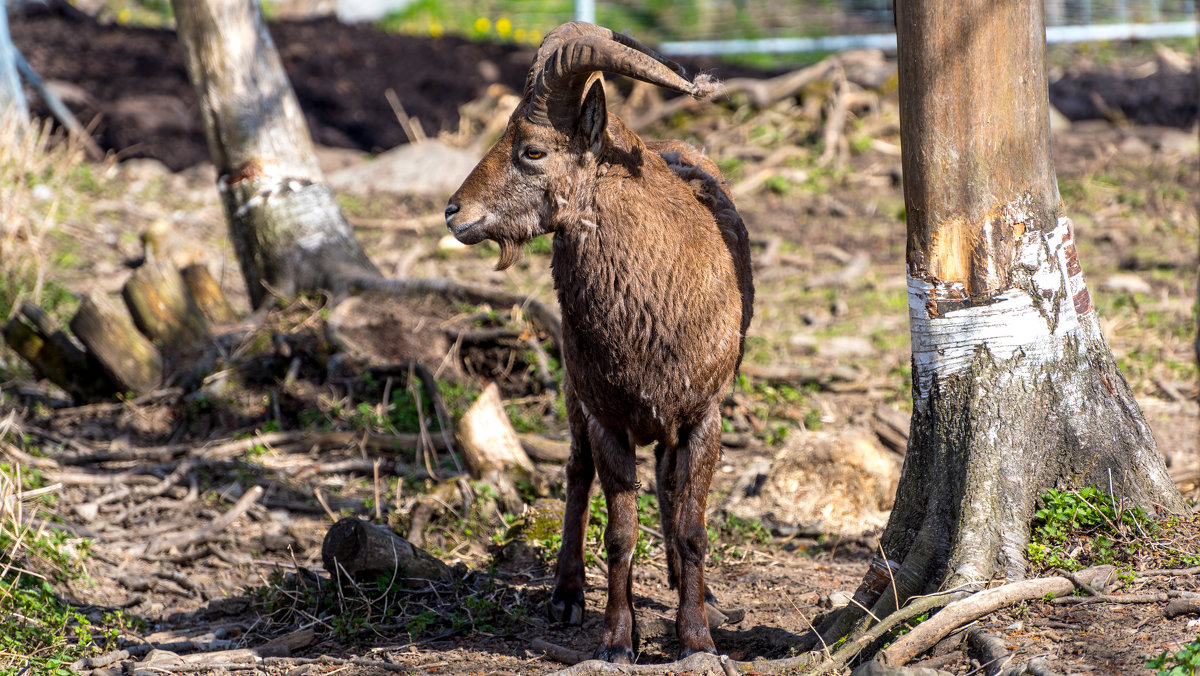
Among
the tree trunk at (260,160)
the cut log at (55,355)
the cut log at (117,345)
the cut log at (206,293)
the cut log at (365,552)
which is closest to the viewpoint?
the cut log at (365,552)

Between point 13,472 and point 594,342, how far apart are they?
11.5ft

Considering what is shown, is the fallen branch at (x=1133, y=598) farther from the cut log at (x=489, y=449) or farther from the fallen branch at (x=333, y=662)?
the cut log at (x=489, y=449)

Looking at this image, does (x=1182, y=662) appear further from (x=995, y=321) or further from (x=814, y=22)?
(x=814, y=22)

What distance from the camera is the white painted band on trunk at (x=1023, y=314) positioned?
12.5ft

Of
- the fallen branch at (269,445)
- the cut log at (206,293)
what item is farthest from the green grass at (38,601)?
the cut log at (206,293)

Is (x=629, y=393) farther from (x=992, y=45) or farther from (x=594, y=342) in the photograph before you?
(x=992, y=45)

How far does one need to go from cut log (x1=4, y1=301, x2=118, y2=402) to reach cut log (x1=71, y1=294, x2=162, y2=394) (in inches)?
6.1

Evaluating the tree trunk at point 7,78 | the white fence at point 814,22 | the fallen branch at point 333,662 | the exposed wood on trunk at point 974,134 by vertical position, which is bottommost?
the fallen branch at point 333,662

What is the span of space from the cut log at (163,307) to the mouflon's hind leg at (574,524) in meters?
3.96

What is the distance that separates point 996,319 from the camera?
3.81 metres

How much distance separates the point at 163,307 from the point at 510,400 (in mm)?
2759

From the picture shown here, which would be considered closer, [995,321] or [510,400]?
[995,321]

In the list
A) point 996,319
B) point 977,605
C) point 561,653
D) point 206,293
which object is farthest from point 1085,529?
point 206,293

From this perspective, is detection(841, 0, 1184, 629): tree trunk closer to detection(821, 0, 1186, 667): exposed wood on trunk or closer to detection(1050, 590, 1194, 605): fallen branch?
detection(821, 0, 1186, 667): exposed wood on trunk
